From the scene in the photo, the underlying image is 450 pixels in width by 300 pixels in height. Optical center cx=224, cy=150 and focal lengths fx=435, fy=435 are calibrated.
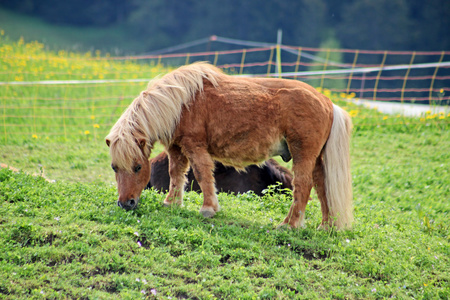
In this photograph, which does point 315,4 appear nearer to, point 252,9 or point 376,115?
point 252,9

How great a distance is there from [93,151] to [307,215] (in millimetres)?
4945

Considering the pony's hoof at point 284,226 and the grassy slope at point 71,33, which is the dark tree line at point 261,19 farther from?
the pony's hoof at point 284,226

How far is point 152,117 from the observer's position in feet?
15.1

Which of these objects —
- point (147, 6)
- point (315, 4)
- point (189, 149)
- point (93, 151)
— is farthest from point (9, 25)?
point (189, 149)

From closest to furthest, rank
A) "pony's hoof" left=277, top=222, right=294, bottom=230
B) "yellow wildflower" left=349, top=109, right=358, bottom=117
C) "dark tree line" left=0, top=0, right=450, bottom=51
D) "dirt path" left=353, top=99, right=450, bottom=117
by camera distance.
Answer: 1. "pony's hoof" left=277, top=222, right=294, bottom=230
2. "yellow wildflower" left=349, top=109, right=358, bottom=117
3. "dirt path" left=353, top=99, right=450, bottom=117
4. "dark tree line" left=0, top=0, right=450, bottom=51

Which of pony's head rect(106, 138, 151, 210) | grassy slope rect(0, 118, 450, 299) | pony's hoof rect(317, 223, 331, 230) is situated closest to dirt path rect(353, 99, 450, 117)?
grassy slope rect(0, 118, 450, 299)

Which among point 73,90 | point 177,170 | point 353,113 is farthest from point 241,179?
point 73,90

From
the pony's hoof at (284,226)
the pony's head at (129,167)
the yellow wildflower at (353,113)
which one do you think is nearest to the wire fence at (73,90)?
the yellow wildflower at (353,113)

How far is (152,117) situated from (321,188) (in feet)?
6.62

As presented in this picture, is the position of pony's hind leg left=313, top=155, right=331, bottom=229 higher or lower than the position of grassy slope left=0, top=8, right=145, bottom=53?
higher

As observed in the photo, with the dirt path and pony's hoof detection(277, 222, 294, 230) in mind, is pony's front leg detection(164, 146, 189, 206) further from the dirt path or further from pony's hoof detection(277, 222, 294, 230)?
the dirt path

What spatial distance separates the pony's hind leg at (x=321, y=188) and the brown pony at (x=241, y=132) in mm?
11

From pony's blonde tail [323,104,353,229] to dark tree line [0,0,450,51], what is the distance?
28.9 meters

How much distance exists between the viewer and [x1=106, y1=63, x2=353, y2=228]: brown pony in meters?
4.63
